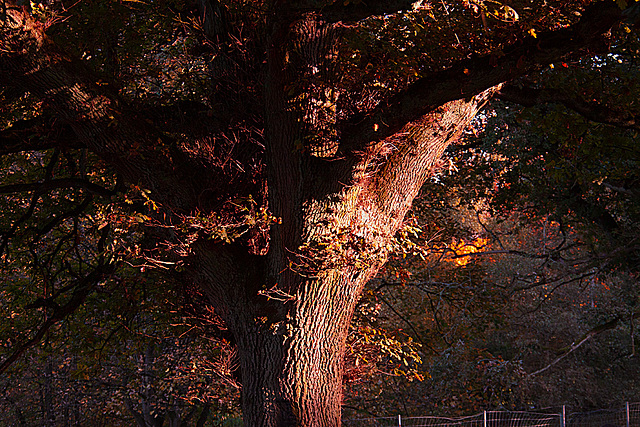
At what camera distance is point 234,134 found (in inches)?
211

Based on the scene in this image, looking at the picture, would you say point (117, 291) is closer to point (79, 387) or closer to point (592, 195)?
point (79, 387)

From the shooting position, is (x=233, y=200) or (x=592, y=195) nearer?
(x=233, y=200)

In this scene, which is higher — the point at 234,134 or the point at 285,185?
the point at 234,134

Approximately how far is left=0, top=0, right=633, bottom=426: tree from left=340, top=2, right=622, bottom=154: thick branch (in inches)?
0.6

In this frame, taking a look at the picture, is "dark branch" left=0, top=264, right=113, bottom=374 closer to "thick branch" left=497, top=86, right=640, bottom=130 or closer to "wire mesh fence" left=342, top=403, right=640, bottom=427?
"thick branch" left=497, top=86, right=640, bottom=130

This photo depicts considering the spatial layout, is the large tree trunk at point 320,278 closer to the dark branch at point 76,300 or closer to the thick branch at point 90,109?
the thick branch at point 90,109

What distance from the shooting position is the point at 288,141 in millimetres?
4949

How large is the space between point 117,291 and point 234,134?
16.4 ft

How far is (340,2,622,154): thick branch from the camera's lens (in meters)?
3.64

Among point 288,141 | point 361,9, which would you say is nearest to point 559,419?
point 288,141

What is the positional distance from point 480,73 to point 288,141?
5.59 ft

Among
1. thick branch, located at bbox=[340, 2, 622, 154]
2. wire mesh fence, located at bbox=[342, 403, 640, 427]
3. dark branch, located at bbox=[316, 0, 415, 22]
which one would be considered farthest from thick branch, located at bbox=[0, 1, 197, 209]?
wire mesh fence, located at bbox=[342, 403, 640, 427]

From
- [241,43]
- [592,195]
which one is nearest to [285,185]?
[241,43]

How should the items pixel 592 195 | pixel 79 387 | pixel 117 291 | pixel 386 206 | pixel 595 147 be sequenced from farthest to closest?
pixel 79 387 < pixel 592 195 < pixel 117 291 < pixel 595 147 < pixel 386 206
